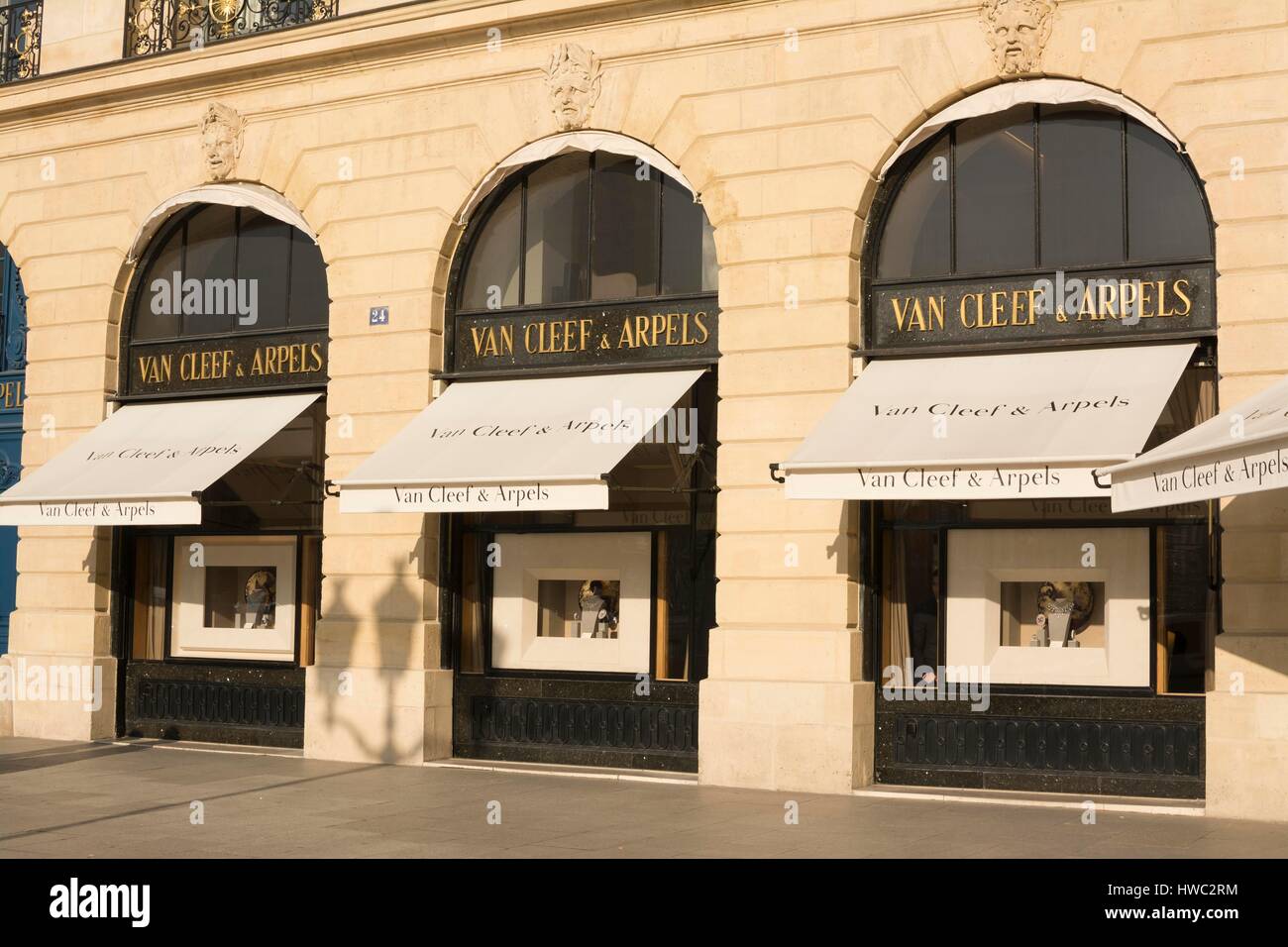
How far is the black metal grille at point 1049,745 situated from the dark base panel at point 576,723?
210 cm

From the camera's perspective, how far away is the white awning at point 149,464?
1602cm

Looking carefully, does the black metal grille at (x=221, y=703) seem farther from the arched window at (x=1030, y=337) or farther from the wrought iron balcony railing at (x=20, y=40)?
the wrought iron balcony railing at (x=20, y=40)

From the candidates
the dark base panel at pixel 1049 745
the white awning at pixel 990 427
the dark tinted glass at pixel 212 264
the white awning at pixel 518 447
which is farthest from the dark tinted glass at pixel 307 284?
the dark base panel at pixel 1049 745

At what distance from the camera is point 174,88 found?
17875 millimetres

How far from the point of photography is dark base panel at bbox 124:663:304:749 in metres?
17.1

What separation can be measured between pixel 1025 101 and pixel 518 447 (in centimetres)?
527

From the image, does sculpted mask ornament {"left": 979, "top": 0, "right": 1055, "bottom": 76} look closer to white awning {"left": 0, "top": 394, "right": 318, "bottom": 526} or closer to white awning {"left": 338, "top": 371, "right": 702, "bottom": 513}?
white awning {"left": 338, "top": 371, "right": 702, "bottom": 513}

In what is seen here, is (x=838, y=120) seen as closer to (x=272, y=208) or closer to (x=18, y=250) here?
(x=272, y=208)

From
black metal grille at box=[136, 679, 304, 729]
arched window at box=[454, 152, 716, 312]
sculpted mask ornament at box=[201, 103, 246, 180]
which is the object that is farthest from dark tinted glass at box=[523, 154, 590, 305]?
black metal grille at box=[136, 679, 304, 729]

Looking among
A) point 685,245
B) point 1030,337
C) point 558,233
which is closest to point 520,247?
point 558,233
